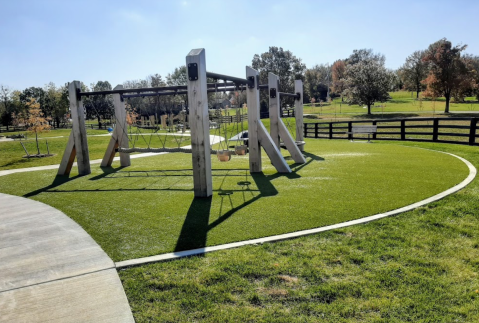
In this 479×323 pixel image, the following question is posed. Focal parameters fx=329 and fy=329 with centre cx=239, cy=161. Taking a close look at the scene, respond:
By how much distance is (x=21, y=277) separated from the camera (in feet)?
11.5

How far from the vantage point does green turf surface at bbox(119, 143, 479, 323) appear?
269cm

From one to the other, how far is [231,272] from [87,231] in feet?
8.53

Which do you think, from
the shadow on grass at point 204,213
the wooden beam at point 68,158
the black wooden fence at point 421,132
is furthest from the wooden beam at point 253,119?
the black wooden fence at point 421,132

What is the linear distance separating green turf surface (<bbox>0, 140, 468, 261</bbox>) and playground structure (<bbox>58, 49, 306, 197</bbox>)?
492 millimetres

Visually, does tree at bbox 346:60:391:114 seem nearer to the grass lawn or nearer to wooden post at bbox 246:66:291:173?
the grass lawn

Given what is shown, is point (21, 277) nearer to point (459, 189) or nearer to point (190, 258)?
point (190, 258)

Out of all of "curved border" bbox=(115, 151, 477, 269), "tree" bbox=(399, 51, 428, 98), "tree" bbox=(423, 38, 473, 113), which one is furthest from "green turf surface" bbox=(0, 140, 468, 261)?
"tree" bbox=(399, 51, 428, 98)

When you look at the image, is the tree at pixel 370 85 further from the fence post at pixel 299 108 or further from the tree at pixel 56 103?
the tree at pixel 56 103

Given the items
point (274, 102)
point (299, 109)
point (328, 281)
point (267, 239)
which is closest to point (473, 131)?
point (299, 109)

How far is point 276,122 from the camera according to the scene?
34.6ft

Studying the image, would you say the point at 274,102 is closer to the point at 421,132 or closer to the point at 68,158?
the point at 68,158

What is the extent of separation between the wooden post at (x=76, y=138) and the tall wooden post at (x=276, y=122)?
5.75 meters

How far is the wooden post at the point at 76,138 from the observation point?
381 inches

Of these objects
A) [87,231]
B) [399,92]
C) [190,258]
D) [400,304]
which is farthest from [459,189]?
[399,92]
